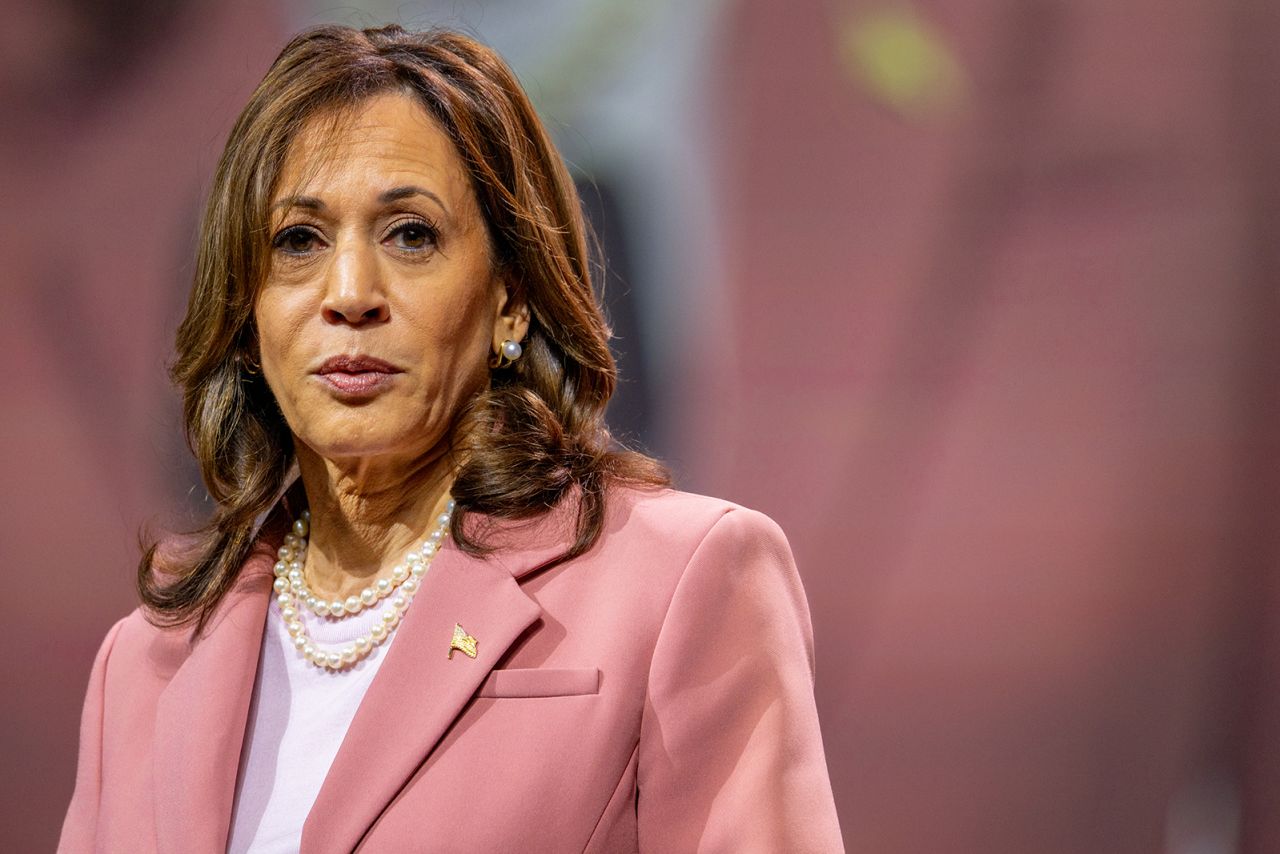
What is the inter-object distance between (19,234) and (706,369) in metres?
1.39

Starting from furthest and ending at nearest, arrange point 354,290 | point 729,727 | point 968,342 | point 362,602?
point 968,342 < point 362,602 < point 354,290 < point 729,727

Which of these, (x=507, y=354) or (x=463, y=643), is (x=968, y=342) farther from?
(x=463, y=643)

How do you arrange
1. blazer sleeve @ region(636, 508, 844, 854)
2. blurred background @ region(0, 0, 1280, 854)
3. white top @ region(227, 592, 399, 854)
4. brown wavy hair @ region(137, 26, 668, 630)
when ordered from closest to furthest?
blazer sleeve @ region(636, 508, 844, 854)
white top @ region(227, 592, 399, 854)
brown wavy hair @ region(137, 26, 668, 630)
blurred background @ region(0, 0, 1280, 854)

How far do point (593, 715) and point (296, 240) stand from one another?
707 millimetres

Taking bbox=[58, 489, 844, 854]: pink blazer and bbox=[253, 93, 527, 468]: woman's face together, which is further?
bbox=[253, 93, 527, 468]: woman's face

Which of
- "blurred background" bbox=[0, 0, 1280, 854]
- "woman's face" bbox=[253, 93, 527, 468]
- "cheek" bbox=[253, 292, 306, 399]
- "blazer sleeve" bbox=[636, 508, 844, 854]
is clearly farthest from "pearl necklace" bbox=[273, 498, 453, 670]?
"blurred background" bbox=[0, 0, 1280, 854]

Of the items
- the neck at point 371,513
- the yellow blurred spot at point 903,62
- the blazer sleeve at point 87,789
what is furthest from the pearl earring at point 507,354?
the yellow blurred spot at point 903,62

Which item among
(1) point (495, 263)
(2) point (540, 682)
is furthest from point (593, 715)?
(1) point (495, 263)

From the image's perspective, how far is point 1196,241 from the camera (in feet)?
7.54

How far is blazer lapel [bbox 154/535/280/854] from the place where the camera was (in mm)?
1576

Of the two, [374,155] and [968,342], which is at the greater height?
[374,155]

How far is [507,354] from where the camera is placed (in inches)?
69.0

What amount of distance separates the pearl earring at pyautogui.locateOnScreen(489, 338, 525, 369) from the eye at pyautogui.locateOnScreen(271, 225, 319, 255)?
27 cm

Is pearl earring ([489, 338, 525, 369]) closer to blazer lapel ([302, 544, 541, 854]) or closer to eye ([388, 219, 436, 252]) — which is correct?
eye ([388, 219, 436, 252])
